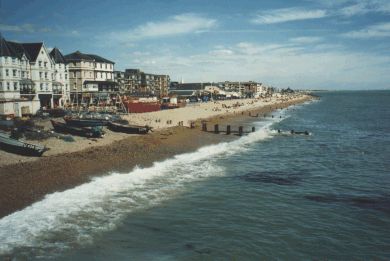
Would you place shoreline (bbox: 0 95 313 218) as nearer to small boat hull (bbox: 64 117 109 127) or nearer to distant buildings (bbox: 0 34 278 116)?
small boat hull (bbox: 64 117 109 127)

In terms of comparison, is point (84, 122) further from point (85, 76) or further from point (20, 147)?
point (85, 76)

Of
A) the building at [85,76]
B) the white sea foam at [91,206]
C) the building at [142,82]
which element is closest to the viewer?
the white sea foam at [91,206]

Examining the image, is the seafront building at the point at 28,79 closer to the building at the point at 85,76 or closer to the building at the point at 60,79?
the building at the point at 60,79

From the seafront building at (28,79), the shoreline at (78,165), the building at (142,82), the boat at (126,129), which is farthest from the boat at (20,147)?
the building at (142,82)

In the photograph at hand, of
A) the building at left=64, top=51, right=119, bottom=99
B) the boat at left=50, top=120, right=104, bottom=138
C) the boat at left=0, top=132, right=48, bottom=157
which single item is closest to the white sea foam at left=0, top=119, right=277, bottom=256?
the boat at left=0, top=132, right=48, bottom=157

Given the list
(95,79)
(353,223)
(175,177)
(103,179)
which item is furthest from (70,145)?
(95,79)

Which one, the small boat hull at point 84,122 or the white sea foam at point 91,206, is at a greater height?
the small boat hull at point 84,122
